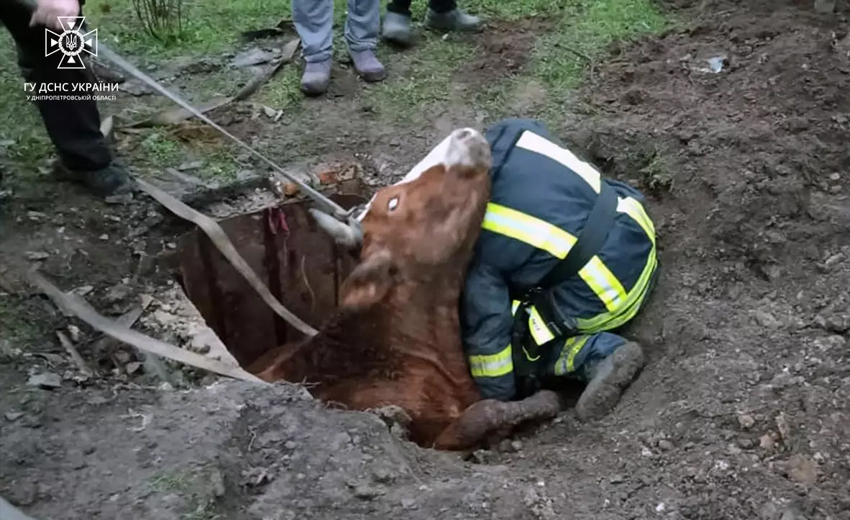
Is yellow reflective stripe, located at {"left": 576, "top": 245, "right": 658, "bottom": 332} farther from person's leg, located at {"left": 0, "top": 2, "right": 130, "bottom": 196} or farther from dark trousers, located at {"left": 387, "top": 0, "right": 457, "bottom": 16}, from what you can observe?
dark trousers, located at {"left": 387, "top": 0, "right": 457, "bottom": 16}

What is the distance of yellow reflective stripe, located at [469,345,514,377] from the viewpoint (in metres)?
3.22

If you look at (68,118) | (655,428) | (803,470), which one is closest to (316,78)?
(68,118)

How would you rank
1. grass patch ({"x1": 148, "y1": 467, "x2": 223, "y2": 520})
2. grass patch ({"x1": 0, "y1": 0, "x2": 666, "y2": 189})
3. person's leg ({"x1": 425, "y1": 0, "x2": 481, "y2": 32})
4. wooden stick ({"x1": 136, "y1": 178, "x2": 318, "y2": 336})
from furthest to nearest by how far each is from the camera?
person's leg ({"x1": 425, "y1": 0, "x2": 481, "y2": 32}) → grass patch ({"x1": 0, "y1": 0, "x2": 666, "y2": 189}) → wooden stick ({"x1": 136, "y1": 178, "x2": 318, "y2": 336}) → grass patch ({"x1": 148, "y1": 467, "x2": 223, "y2": 520})

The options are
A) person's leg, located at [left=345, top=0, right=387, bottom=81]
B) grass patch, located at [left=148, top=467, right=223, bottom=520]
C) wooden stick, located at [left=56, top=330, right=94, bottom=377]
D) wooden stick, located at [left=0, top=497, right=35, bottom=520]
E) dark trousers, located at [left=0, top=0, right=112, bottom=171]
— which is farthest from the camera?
person's leg, located at [left=345, top=0, right=387, bottom=81]

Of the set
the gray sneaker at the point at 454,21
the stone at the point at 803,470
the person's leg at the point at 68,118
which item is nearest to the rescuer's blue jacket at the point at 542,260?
the stone at the point at 803,470

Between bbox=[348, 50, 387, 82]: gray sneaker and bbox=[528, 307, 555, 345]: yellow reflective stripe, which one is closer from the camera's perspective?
bbox=[528, 307, 555, 345]: yellow reflective stripe

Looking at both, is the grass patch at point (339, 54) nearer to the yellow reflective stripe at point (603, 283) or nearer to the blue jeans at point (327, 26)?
the blue jeans at point (327, 26)

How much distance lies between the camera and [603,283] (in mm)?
3176

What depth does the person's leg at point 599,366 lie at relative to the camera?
3.00 meters

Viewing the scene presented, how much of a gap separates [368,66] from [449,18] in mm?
674

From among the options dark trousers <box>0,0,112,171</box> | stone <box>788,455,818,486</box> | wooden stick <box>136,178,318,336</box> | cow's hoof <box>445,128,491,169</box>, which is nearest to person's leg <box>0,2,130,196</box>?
dark trousers <box>0,0,112,171</box>

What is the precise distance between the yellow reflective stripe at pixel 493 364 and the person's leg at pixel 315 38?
1875 millimetres

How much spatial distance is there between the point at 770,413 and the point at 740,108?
1880mm

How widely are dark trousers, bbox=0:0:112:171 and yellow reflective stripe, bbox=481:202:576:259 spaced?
1.60 metres
